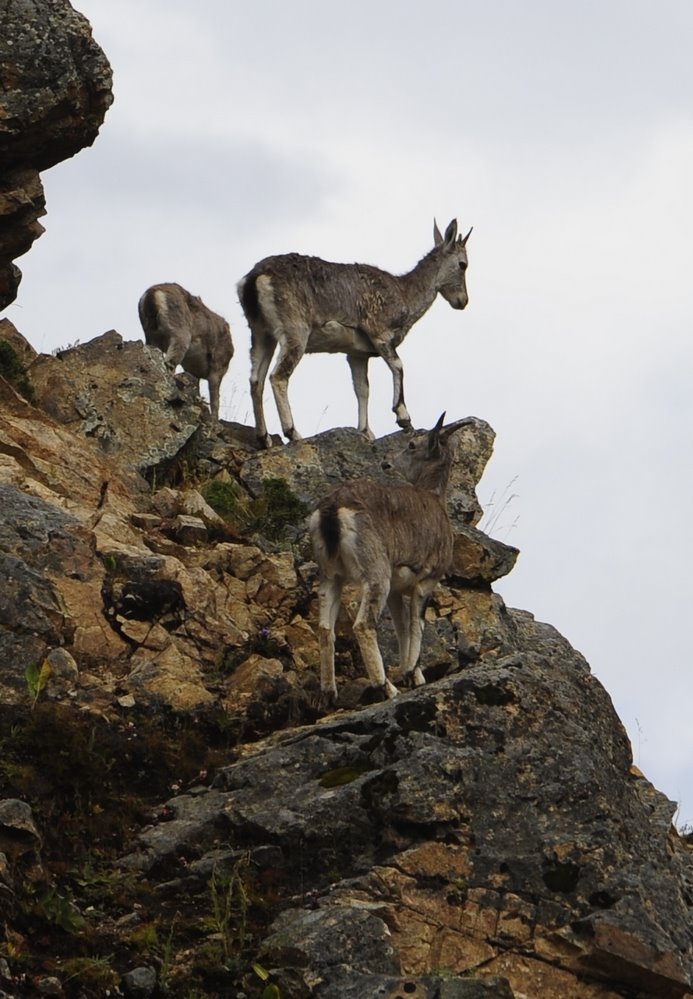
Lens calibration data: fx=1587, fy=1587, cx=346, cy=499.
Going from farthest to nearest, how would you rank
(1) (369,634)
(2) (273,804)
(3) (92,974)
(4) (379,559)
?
(4) (379,559) → (1) (369,634) → (2) (273,804) → (3) (92,974)

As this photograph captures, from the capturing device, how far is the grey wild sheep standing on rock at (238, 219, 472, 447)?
19.9 metres

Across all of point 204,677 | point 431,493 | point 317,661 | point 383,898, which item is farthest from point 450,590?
point 383,898

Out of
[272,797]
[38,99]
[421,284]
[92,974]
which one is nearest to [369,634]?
[272,797]

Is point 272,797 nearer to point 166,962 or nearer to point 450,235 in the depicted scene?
point 166,962

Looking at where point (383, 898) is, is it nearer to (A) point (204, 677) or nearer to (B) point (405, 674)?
(A) point (204, 677)

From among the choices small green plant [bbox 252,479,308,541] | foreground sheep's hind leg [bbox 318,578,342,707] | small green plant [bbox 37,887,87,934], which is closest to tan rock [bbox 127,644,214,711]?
foreground sheep's hind leg [bbox 318,578,342,707]

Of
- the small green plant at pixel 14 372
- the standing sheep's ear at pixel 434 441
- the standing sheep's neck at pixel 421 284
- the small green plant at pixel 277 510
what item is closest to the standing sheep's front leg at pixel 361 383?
the standing sheep's neck at pixel 421 284

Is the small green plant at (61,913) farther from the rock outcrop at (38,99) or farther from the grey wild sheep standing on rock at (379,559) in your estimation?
the rock outcrop at (38,99)

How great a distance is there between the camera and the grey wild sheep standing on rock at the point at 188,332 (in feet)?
70.5

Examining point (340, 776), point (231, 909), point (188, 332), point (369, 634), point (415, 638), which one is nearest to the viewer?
point (231, 909)

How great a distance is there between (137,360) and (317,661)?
234 inches

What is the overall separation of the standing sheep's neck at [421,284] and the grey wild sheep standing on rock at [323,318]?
23mm

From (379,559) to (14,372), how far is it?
19.4ft

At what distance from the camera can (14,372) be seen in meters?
17.6
